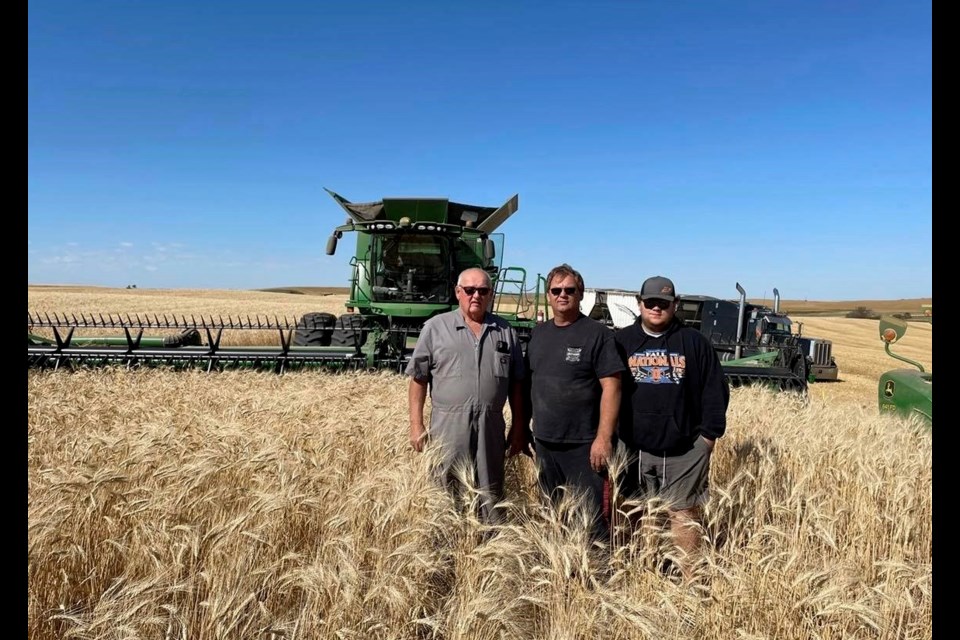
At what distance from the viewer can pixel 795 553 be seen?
1767 millimetres

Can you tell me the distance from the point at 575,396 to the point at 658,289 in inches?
26.5

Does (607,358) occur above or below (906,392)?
above

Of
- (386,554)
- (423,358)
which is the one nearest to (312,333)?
(423,358)

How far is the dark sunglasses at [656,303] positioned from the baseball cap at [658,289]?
21mm

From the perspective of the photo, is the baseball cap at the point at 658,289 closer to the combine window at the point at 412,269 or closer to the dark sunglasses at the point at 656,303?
the dark sunglasses at the point at 656,303

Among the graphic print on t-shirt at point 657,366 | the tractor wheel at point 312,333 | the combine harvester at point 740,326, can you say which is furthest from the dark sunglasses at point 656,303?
the tractor wheel at point 312,333

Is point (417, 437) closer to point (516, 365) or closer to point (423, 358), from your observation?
point (423, 358)

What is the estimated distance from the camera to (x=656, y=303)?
2707 mm

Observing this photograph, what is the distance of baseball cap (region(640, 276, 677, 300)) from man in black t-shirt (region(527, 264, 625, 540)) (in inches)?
10.9

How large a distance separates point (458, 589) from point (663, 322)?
1.62 meters

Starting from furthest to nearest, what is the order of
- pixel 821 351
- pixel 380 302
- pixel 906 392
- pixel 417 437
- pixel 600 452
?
pixel 821 351, pixel 380 302, pixel 906 392, pixel 417 437, pixel 600 452
